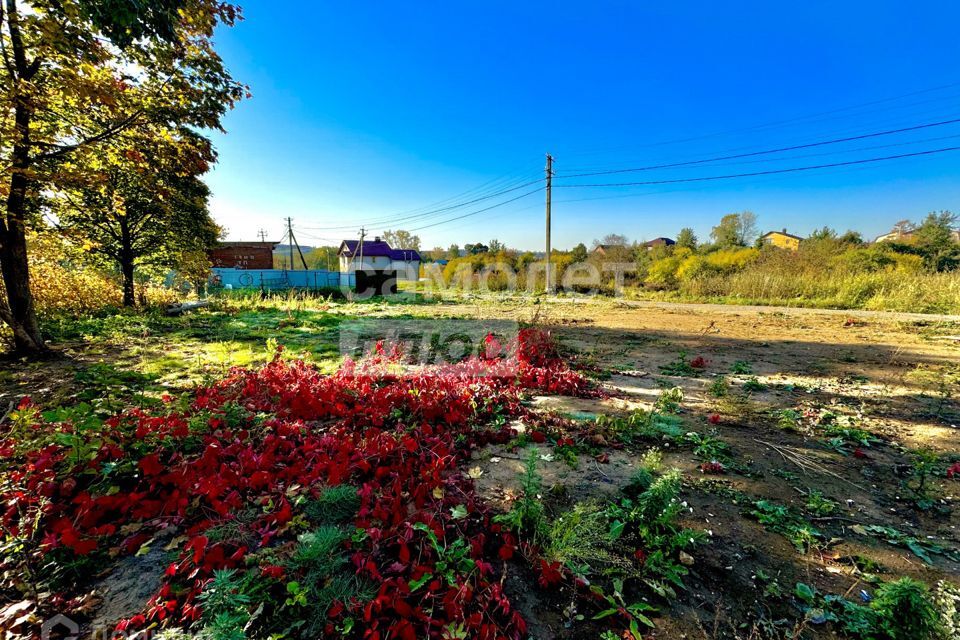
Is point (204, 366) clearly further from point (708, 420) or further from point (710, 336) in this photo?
point (710, 336)

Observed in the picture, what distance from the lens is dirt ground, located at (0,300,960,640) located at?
1.54 m

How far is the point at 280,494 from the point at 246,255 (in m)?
38.3

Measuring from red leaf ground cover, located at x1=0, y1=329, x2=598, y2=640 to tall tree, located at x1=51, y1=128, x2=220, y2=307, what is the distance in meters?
4.06

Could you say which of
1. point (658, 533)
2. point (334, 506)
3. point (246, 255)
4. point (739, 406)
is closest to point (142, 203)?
point (334, 506)

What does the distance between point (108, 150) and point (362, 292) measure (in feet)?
42.3

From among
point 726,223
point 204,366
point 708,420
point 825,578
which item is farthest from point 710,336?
point 726,223

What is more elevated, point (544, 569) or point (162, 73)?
point (162, 73)

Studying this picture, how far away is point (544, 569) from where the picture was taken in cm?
156

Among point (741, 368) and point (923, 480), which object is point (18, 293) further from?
point (741, 368)

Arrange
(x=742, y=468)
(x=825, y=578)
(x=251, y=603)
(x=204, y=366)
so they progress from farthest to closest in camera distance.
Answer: (x=204, y=366)
(x=742, y=468)
(x=825, y=578)
(x=251, y=603)

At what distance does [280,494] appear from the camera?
2109 mm

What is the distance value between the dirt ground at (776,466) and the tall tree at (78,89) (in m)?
1.94

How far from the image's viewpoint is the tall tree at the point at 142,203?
16.5 ft

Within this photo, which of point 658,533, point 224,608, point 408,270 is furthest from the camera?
point 408,270
